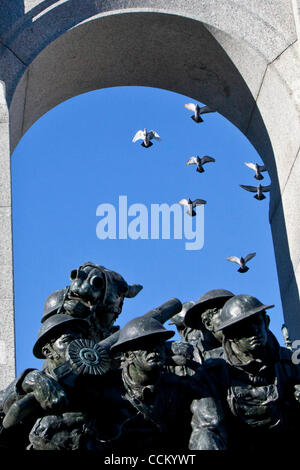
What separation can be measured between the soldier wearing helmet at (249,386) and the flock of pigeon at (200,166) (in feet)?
19.9

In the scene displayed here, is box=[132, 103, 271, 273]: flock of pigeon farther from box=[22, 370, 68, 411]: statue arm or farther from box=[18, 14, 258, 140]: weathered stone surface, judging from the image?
Result: box=[22, 370, 68, 411]: statue arm

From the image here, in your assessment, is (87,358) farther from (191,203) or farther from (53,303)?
(191,203)

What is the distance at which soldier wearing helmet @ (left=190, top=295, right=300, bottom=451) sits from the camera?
9.35m

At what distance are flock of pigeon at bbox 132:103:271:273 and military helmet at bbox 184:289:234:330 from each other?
468cm

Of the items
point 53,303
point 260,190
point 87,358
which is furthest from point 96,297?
point 260,190

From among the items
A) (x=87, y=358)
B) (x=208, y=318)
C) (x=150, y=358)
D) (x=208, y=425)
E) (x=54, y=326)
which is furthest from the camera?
(x=208, y=318)

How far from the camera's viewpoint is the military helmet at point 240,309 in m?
9.62

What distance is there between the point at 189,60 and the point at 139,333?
6211mm

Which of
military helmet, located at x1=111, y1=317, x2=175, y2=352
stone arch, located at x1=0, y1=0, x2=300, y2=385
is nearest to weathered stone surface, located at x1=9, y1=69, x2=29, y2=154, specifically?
stone arch, located at x1=0, y1=0, x2=300, y2=385

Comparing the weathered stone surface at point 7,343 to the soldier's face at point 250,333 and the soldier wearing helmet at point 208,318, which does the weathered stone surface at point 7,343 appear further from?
the soldier's face at point 250,333

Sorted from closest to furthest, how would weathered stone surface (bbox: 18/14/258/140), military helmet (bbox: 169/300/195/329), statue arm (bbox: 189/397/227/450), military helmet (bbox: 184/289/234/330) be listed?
1. statue arm (bbox: 189/397/227/450)
2. military helmet (bbox: 184/289/234/330)
3. military helmet (bbox: 169/300/195/329)
4. weathered stone surface (bbox: 18/14/258/140)

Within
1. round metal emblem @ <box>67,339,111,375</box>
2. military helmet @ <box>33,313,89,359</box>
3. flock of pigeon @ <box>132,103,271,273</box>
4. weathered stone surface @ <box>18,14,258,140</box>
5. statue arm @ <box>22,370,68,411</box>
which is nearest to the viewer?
statue arm @ <box>22,370,68,411</box>

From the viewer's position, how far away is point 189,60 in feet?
47.4

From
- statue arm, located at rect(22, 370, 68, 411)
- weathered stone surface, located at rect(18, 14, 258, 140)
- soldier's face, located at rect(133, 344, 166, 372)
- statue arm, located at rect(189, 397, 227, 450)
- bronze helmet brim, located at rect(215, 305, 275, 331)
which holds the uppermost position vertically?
weathered stone surface, located at rect(18, 14, 258, 140)
